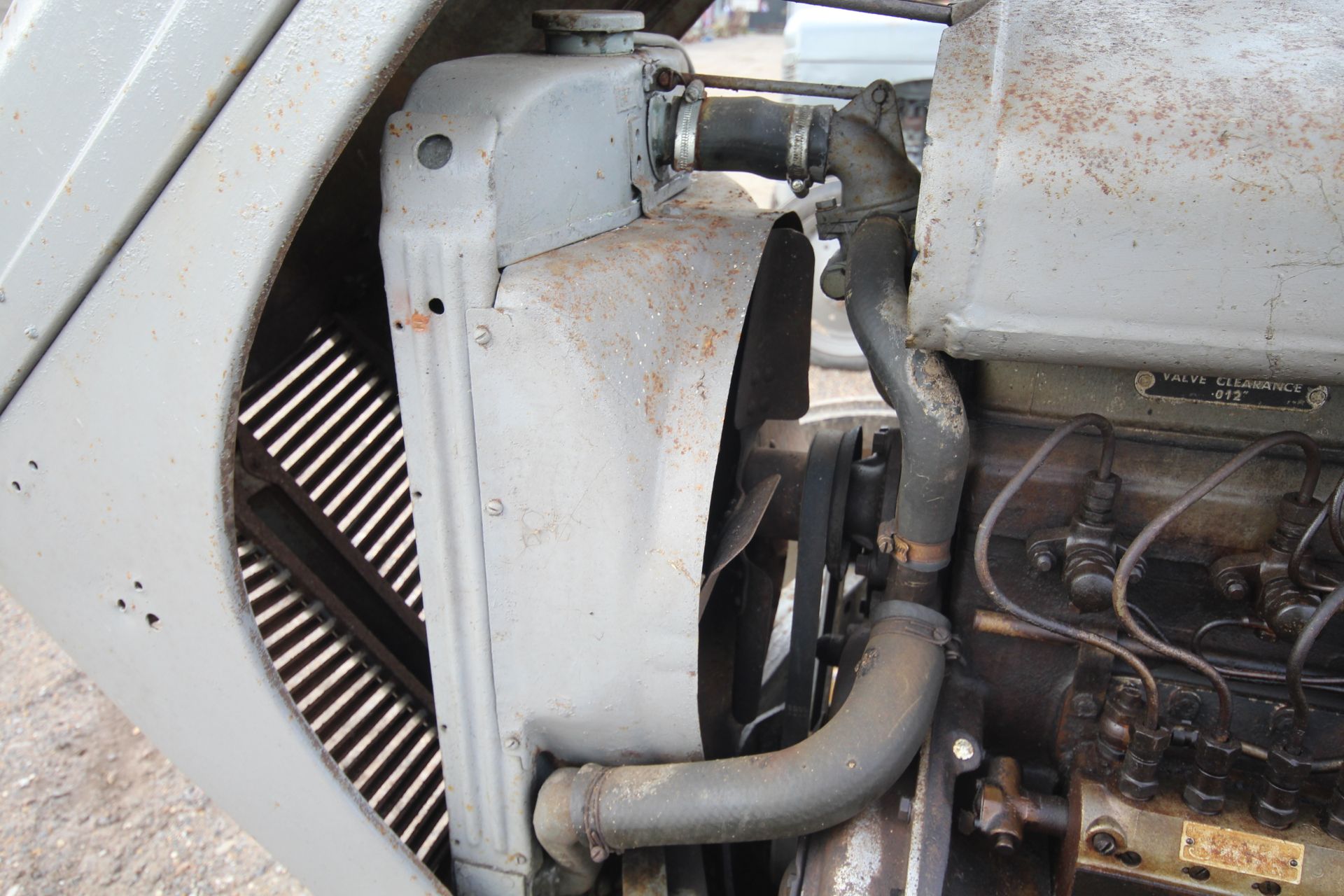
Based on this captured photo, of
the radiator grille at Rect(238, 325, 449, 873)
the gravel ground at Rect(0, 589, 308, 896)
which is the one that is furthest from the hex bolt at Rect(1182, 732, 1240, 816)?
the gravel ground at Rect(0, 589, 308, 896)

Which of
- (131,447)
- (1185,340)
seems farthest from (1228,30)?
(131,447)

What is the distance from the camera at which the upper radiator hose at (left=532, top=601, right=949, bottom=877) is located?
0.99m

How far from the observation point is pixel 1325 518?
916mm

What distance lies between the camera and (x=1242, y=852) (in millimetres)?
973

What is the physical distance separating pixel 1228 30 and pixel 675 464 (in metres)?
0.66

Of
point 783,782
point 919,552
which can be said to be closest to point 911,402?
point 919,552

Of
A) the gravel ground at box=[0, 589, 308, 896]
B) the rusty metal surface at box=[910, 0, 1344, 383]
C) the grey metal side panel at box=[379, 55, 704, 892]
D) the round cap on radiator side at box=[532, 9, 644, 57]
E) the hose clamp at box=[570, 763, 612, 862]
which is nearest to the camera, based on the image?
the rusty metal surface at box=[910, 0, 1344, 383]

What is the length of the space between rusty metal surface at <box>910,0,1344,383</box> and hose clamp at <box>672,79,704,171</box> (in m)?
0.37

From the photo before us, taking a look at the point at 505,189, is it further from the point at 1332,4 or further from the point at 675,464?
the point at 1332,4

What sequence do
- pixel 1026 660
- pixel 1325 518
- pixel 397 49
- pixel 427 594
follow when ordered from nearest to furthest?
pixel 397 49
pixel 1325 518
pixel 427 594
pixel 1026 660

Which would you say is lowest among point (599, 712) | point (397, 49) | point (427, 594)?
point (599, 712)

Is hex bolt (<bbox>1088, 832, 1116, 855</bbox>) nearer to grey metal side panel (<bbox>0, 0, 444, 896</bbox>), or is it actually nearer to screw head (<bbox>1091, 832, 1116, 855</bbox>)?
screw head (<bbox>1091, 832, 1116, 855</bbox>)

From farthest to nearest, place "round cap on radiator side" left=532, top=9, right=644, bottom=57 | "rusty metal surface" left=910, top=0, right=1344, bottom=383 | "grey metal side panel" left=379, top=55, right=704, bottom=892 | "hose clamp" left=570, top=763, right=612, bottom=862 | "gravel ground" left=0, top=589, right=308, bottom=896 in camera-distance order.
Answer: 1. "gravel ground" left=0, top=589, right=308, bottom=896
2. "round cap on radiator side" left=532, top=9, right=644, bottom=57
3. "hose clamp" left=570, top=763, right=612, bottom=862
4. "grey metal side panel" left=379, top=55, right=704, bottom=892
5. "rusty metal surface" left=910, top=0, right=1344, bottom=383

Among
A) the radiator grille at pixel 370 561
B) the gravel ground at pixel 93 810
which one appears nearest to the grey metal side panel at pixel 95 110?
the radiator grille at pixel 370 561
